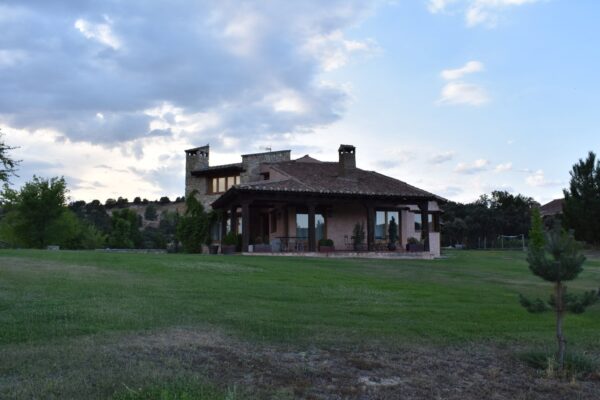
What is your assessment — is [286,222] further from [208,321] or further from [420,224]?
[208,321]

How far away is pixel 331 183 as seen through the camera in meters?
28.5

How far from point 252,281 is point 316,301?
113 inches

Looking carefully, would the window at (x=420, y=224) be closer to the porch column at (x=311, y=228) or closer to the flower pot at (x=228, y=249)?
the porch column at (x=311, y=228)

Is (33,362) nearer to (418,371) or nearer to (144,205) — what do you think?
(418,371)

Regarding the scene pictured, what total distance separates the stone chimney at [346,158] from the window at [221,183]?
796cm

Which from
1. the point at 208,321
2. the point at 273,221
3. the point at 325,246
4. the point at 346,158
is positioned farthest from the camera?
the point at 273,221

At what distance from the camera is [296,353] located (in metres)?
6.61

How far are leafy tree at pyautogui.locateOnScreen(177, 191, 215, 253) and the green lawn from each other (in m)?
18.6

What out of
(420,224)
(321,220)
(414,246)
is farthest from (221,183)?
(414,246)

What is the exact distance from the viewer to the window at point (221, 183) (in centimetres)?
3541

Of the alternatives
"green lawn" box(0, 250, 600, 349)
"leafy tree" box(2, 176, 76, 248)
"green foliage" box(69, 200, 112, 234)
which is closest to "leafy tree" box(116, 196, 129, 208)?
"green foliage" box(69, 200, 112, 234)

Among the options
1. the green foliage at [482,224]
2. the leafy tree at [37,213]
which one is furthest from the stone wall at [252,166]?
the green foliage at [482,224]

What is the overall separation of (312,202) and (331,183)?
A: 2.39m

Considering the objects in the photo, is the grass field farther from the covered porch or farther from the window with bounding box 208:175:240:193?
the window with bounding box 208:175:240:193
